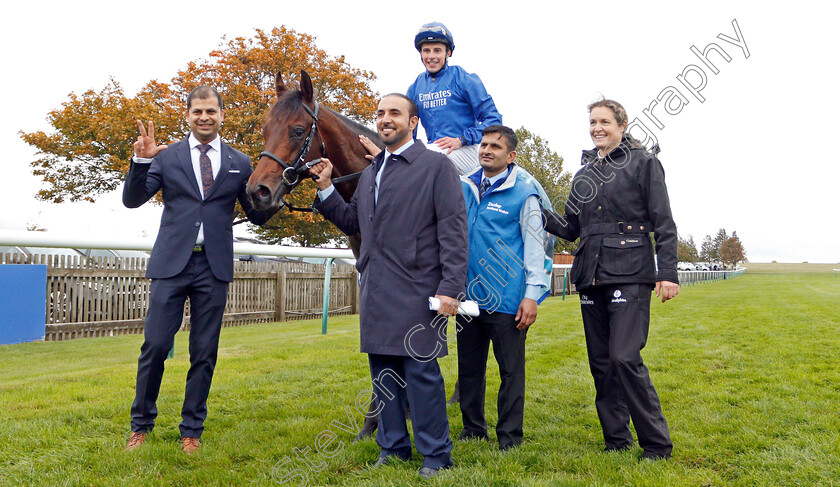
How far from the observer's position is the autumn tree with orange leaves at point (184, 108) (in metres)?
19.9

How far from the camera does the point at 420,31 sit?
3.98 meters

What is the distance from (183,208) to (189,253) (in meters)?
0.30

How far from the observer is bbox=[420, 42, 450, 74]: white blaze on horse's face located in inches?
158

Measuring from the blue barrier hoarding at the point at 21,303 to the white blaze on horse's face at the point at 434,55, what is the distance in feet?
18.8

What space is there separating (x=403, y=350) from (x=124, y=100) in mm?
22332

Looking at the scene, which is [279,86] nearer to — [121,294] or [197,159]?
[197,159]

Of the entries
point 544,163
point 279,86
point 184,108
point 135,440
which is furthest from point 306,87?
point 544,163

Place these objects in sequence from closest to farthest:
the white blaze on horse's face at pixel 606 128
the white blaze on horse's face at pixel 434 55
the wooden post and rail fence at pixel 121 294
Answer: the white blaze on horse's face at pixel 606 128 → the white blaze on horse's face at pixel 434 55 → the wooden post and rail fence at pixel 121 294

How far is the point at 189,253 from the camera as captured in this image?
3.33 m

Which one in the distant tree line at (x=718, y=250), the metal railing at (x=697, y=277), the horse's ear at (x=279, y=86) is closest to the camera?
the horse's ear at (x=279, y=86)

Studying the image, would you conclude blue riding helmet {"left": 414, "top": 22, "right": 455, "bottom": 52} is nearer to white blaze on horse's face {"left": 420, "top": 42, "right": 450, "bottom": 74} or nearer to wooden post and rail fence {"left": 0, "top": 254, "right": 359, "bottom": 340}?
white blaze on horse's face {"left": 420, "top": 42, "right": 450, "bottom": 74}

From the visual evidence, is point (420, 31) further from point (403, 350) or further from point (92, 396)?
point (92, 396)

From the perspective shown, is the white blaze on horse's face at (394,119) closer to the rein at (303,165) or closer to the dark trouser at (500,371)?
the rein at (303,165)

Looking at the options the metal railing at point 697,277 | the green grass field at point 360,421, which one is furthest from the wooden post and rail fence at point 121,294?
the metal railing at point 697,277
